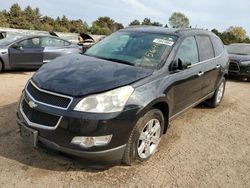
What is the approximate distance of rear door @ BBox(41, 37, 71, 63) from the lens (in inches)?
424

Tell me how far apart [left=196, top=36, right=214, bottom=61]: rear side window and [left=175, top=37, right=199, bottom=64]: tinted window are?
237 mm

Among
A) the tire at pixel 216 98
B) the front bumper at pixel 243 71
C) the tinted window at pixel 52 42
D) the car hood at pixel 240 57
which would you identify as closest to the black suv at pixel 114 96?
the tire at pixel 216 98

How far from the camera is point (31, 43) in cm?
1040

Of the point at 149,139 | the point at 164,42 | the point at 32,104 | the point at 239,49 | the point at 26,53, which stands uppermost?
the point at 164,42

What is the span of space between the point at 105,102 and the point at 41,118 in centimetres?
73

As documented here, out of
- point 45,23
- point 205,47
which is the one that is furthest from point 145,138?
point 45,23

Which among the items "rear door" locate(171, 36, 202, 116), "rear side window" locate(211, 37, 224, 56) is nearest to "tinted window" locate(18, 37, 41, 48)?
"rear side window" locate(211, 37, 224, 56)

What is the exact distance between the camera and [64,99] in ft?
10.9

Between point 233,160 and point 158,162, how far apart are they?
3.56 ft

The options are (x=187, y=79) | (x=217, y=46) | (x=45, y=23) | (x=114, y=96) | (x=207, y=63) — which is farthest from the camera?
(x=45, y=23)

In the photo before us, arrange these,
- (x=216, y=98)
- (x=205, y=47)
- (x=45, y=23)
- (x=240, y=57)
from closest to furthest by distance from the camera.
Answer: (x=205, y=47) < (x=216, y=98) < (x=240, y=57) < (x=45, y=23)

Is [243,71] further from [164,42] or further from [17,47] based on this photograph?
[17,47]

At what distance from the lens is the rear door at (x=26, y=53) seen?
9.84m

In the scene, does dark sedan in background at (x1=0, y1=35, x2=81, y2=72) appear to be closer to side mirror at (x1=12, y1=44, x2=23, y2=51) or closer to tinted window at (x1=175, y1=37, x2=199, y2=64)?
side mirror at (x1=12, y1=44, x2=23, y2=51)
